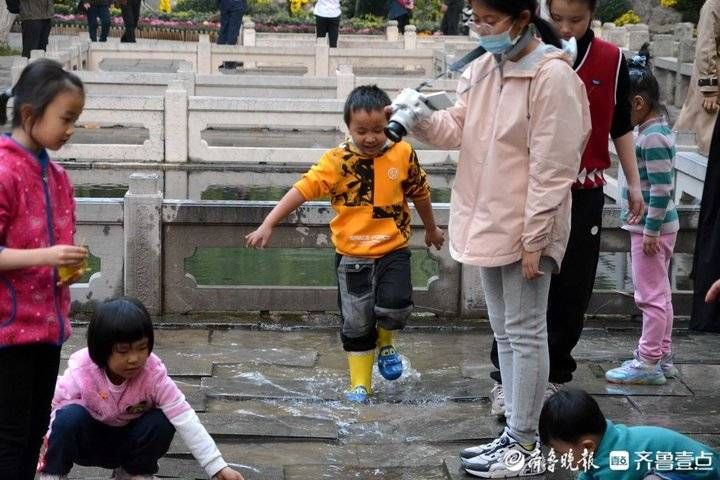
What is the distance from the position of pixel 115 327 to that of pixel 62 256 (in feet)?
1.80

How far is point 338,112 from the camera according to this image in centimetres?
1346

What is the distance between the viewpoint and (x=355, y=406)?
567cm

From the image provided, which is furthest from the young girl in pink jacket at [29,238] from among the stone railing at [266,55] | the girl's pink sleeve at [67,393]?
the stone railing at [266,55]

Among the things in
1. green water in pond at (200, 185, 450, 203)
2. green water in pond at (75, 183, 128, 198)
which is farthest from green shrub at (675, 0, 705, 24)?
green water in pond at (75, 183, 128, 198)

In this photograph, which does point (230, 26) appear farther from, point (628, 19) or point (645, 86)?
point (645, 86)

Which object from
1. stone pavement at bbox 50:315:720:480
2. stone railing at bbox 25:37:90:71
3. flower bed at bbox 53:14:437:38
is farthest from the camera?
flower bed at bbox 53:14:437:38

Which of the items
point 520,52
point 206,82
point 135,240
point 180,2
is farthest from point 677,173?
point 180,2

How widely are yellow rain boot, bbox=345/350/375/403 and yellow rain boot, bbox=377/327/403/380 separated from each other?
6cm

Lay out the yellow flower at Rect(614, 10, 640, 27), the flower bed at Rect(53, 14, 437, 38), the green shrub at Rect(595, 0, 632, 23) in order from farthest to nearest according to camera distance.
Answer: the green shrub at Rect(595, 0, 632, 23), the yellow flower at Rect(614, 10, 640, 27), the flower bed at Rect(53, 14, 437, 38)

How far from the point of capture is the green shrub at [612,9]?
3272 cm

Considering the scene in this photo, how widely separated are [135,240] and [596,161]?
3.05 metres

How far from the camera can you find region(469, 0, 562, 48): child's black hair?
4.36m

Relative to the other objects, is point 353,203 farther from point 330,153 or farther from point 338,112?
point 338,112

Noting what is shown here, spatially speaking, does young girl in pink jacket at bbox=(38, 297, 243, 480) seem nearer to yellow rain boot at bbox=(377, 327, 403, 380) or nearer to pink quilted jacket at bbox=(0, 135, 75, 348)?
pink quilted jacket at bbox=(0, 135, 75, 348)
